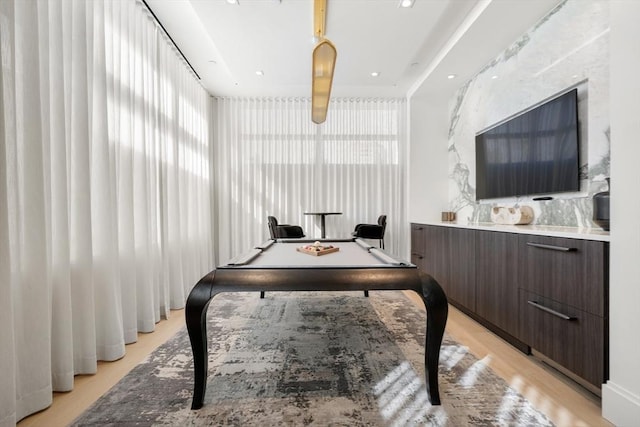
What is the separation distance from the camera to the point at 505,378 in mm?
1811

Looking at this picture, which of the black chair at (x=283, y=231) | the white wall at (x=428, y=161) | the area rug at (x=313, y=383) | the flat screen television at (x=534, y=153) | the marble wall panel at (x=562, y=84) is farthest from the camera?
the white wall at (x=428, y=161)

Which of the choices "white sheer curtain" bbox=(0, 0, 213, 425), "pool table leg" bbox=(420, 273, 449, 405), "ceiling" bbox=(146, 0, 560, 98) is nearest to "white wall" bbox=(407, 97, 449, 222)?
"ceiling" bbox=(146, 0, 560, 98)

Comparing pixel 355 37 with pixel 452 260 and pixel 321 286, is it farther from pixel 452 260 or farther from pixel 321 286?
pixel 321 286

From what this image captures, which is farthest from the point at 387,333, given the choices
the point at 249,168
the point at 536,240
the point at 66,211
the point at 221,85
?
the point at 221,85

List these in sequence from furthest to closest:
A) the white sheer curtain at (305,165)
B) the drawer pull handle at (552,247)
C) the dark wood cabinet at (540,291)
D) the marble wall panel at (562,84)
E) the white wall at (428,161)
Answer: the white sheer curtain at (305,165) < the white wall at (428,161) < the marble wall panel at (562,84) < the drawer pull handle at (552,247) < the dark wood cabinet at (540,291)

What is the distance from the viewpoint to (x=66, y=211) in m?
1.77

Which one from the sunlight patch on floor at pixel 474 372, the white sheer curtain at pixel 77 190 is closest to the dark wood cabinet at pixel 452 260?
the sunlight patch on floor at pixel 474 372

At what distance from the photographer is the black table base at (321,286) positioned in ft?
4.88

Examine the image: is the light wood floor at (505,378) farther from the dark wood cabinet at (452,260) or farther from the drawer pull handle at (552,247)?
the drawer pull handle at (552,247)

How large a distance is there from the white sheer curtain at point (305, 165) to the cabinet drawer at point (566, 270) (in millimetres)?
3040

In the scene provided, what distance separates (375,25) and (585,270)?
2.70 meters

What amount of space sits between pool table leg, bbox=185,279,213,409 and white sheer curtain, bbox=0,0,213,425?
0.81m

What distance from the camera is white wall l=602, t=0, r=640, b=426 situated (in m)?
1.35

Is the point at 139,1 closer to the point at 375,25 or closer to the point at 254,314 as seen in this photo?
the point at 375,25
